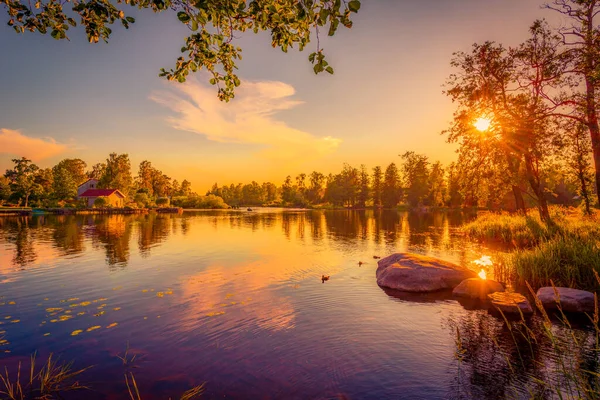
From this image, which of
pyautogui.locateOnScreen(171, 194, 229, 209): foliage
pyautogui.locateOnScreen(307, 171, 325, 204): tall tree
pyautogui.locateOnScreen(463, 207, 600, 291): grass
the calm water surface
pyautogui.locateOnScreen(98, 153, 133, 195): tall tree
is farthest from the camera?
pyautogui.locateOnScreen(307, 171, 325, 204): tall tree

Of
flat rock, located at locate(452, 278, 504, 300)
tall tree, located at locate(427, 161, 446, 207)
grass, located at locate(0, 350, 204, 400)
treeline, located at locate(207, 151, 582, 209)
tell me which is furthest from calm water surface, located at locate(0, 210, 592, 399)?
tall tree, located at locate(427, 161, 446, 207)

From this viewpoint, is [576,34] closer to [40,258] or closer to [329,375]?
[329,375]

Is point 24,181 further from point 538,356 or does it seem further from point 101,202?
point 538,356

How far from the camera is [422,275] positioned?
44.9ft

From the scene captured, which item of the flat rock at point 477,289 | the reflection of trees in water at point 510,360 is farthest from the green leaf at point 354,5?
the flat rock at point 477,289

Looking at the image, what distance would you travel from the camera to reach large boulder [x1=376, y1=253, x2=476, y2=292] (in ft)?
43.9

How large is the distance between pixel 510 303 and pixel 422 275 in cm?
383

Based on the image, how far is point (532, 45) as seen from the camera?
20.1 meters

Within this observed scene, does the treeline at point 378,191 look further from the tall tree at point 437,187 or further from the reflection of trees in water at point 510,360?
the reflection of trees in water at point 510,360

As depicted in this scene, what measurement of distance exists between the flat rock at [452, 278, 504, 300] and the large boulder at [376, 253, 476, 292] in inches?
34.3

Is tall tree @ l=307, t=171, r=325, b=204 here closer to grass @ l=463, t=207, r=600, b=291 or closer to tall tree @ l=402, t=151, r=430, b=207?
tall tree @ l=402, t=151, r=430, b=207

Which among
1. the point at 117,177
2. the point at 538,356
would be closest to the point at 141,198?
the point at 117,177

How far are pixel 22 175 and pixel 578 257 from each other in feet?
361

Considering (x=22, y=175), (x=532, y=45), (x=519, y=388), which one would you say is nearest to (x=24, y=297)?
(x=519, y=388)
